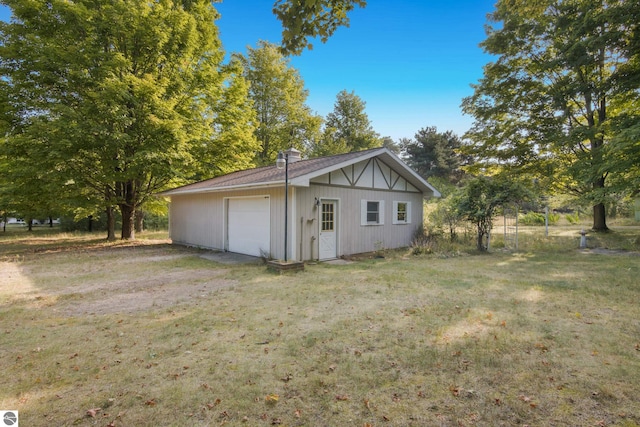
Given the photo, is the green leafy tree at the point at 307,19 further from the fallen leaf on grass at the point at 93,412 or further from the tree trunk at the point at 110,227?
the tree trunk at the point at 110,227

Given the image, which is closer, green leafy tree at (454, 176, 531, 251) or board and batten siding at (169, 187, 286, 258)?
board and batten siding at (169, 187, 286, 258)

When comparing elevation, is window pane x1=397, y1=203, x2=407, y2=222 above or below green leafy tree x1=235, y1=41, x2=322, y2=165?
below

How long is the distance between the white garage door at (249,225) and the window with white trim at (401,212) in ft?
17.1

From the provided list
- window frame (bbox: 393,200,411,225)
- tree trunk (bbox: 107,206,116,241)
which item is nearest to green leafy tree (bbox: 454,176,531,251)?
window frame (bbox: 393,200,411,225)

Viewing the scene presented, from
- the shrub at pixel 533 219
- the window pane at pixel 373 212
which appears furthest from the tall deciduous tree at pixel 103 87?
the shrub at pixel 533 219

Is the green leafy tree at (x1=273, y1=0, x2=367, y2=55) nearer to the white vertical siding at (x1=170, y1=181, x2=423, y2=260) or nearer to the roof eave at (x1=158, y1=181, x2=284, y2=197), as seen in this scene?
the roof eave at (x1=158, y1=181, x2=284, y2=197)

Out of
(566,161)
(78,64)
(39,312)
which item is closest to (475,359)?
(39,312)

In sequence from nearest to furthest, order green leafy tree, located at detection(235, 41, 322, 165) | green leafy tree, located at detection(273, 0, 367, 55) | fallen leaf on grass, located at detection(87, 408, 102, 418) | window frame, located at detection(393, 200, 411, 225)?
fallen leaf on grass, located at detection(87, 408, 102, 418) < green leafy tree, located at detection(273, 0, 367, 55) < window frame, located at detection(393, 200, 411, 225) < green leafy tree, located at detection(235, 41, 322, 165)

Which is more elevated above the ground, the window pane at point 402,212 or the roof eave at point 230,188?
the roof eave at point 230,188

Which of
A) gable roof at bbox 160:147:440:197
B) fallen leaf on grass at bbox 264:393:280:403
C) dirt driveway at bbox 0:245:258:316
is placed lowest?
fallen leaf on grass at bbox 264:393:280:403

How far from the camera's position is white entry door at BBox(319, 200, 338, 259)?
955 centimetres

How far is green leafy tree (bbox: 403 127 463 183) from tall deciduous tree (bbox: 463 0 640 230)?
21.2 meters

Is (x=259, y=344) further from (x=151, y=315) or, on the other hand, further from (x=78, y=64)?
(x=78, y=64)

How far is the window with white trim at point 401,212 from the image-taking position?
39.7 feet
